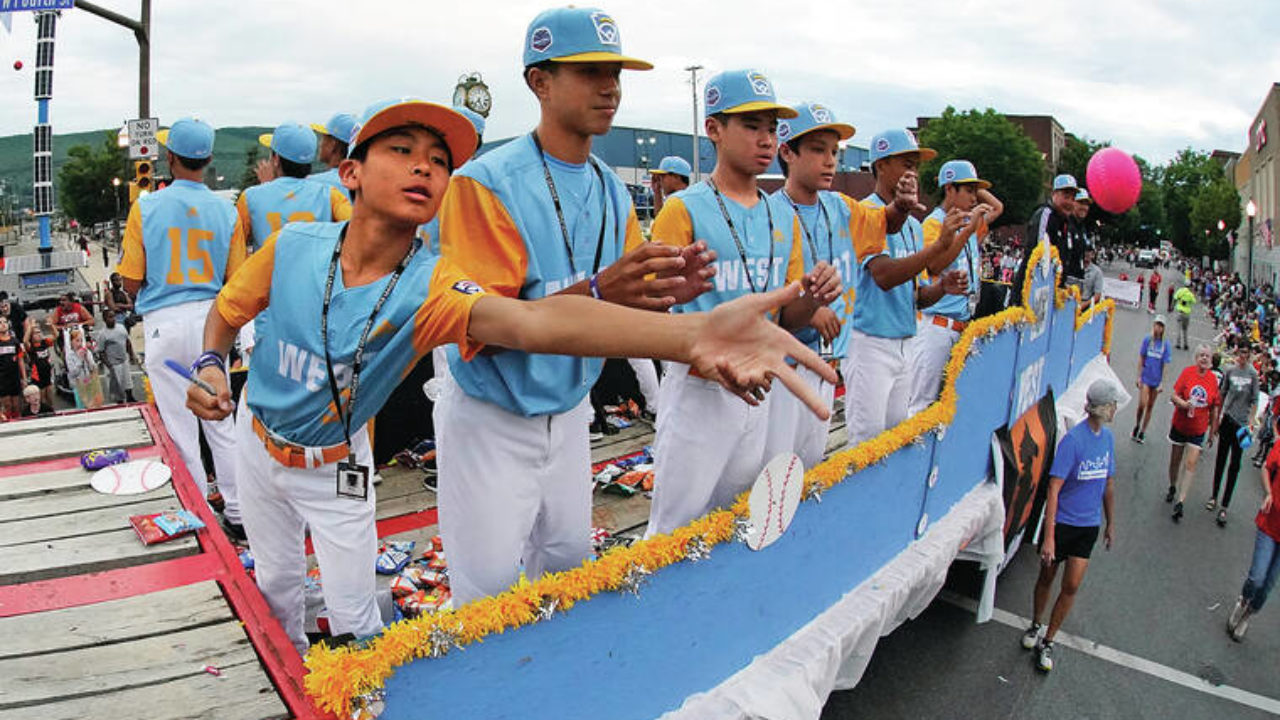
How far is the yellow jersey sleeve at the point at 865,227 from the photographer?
4480mm

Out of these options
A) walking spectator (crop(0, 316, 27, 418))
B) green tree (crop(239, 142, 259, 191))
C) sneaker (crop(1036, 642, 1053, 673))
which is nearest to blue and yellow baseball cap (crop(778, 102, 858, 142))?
sneaker (crop(1036, 642, 1053, 673))

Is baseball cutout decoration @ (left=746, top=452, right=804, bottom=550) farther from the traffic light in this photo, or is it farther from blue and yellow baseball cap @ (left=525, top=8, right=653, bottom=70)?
the traffic light

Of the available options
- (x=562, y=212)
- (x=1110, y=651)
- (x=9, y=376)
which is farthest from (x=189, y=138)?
(x=9, y=376)

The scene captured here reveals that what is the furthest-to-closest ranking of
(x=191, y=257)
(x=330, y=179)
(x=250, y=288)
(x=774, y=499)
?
(x=330, y=179), (x=191, y=257), (x=774, y=499), (x=250, y=288)

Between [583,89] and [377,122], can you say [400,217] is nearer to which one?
[377,122]

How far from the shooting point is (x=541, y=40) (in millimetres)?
2582

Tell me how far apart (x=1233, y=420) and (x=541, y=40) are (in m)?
9.24

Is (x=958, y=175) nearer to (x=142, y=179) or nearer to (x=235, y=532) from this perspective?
(x=235, y=532)

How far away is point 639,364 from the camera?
635 centimetres

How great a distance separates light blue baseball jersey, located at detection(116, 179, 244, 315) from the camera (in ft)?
14.1

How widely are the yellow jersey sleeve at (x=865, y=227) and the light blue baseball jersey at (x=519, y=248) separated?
2.28 metres

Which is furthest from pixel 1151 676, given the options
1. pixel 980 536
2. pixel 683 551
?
pixel 683 551

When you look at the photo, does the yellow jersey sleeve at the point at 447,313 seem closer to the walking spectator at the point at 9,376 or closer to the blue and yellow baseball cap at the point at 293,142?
the blue and yellow baseball cap at the point at 293,142

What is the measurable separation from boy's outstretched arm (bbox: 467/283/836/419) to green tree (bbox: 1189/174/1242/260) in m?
65.8
